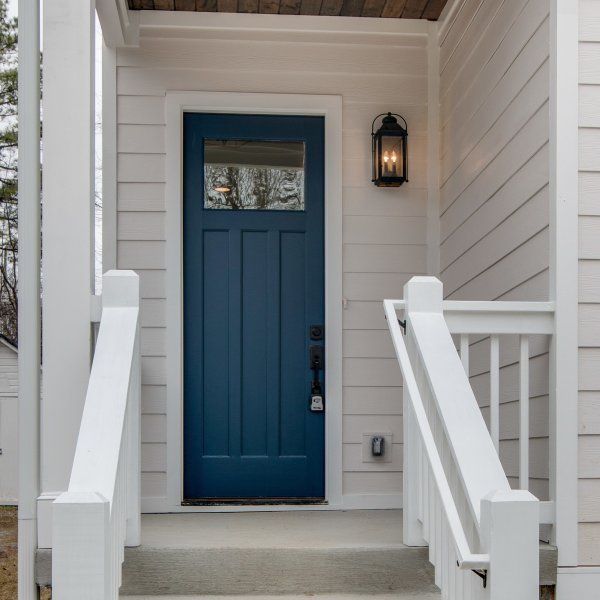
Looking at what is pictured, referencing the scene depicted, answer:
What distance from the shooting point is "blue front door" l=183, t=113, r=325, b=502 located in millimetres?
4426

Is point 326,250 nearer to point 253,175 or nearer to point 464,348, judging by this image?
point 253,175

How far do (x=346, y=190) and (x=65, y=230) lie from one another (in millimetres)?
1828

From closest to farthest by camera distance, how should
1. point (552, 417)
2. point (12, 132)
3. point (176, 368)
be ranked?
point (552, 417)
point (12, 132)
point (176, 368)

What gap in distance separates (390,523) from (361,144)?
6.07ft

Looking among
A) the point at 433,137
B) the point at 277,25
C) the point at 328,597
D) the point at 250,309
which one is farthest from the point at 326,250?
the point at 328,597

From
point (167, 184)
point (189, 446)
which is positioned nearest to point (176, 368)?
point (189, 446)

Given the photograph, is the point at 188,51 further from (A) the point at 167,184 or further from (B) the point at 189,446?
(B) the point at 189,446

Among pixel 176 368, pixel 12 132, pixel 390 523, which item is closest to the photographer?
pixel 12 132

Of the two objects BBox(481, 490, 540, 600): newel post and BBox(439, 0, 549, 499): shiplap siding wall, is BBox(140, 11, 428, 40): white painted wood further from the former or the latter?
BBox(481, 490, 540, 600): newel post

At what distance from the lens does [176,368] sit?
4.36 meters

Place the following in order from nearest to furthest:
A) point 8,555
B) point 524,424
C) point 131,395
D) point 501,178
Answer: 1. point 131,395
2. point 524,424
3. point 8,555
4. point 501,178

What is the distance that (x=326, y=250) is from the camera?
449cm

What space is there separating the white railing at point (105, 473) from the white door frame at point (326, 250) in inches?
52.1

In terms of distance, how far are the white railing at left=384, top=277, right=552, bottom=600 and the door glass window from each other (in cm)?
164
